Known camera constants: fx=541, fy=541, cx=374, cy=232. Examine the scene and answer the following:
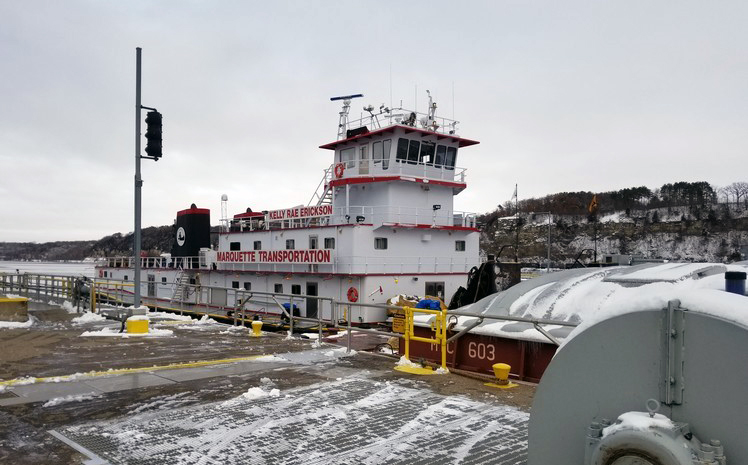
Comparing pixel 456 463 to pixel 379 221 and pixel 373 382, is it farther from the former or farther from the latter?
pixel 379 221

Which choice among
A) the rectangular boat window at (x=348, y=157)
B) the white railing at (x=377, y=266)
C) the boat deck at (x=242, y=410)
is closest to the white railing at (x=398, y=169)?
the rectangular boat window at (x=348, y=157)

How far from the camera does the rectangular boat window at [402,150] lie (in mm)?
26672

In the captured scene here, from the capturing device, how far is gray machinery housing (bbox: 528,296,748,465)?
103 inches

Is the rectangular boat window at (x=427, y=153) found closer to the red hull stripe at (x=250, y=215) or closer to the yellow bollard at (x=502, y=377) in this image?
the red hull stripe at (x=250, y=215)

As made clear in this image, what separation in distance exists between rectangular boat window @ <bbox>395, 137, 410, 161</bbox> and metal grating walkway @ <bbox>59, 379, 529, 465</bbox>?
2013 cm

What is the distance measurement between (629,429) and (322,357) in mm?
8427

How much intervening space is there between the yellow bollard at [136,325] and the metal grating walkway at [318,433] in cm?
723

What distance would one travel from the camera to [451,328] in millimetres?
10297

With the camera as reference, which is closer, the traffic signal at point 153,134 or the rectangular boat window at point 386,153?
the traffic signal at point 153,134

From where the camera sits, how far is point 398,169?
26625 millimetres

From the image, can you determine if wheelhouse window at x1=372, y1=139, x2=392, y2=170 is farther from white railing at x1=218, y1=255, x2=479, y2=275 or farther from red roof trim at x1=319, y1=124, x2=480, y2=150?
white railing at x1=218, y1=255, x2=479, y2=275

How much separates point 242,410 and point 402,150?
69.8 ft

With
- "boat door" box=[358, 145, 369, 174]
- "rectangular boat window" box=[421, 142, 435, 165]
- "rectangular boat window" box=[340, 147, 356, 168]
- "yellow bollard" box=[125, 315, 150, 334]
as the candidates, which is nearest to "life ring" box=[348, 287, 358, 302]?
"boat door" box=[358, 145, 369, 174]

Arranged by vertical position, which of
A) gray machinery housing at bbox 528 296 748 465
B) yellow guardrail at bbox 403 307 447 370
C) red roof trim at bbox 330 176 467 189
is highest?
red roof trim at bbox 330 176 467 189
